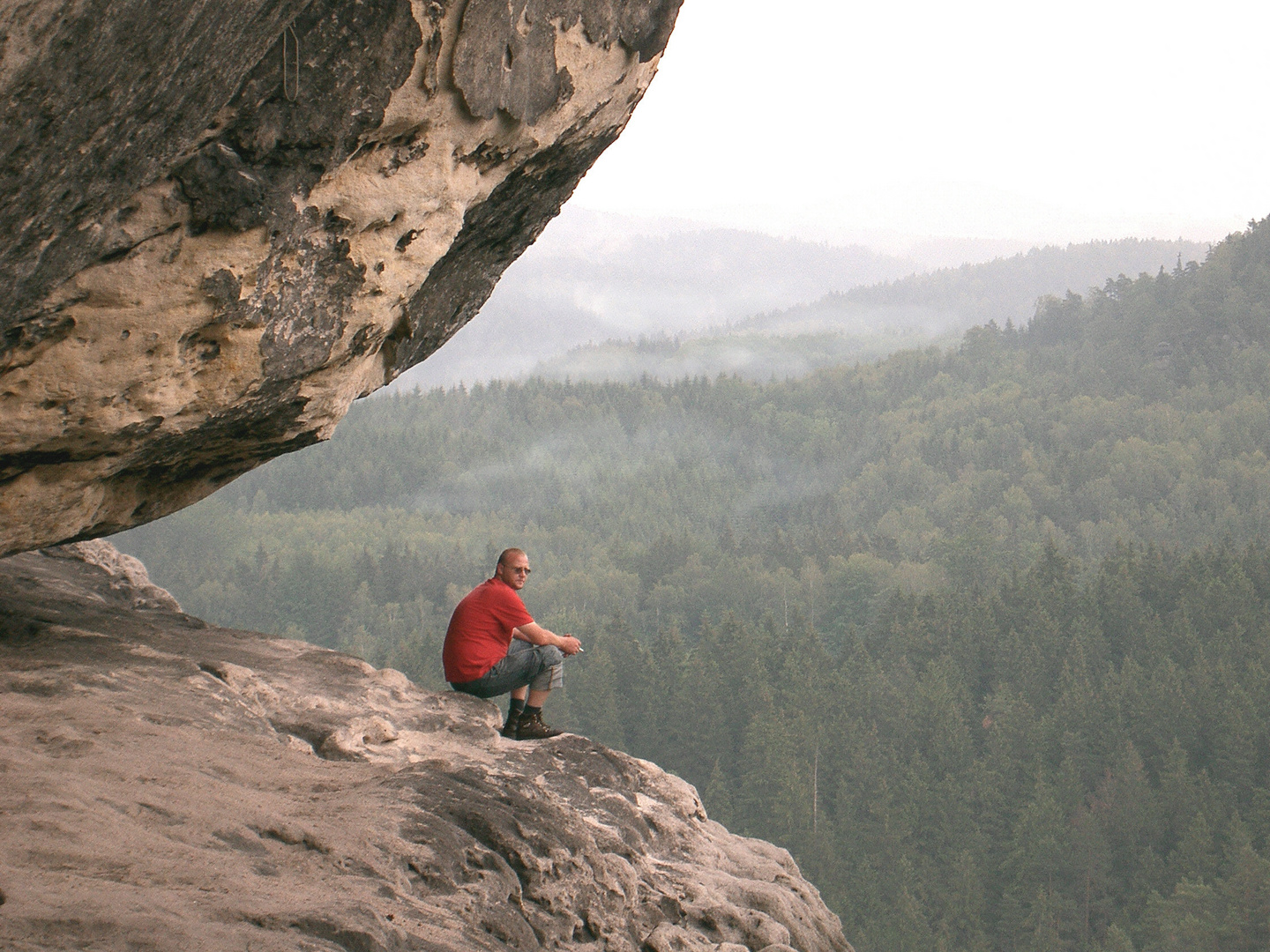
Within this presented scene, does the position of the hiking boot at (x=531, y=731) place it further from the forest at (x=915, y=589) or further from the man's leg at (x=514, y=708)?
the forest at (x=915, y=589)

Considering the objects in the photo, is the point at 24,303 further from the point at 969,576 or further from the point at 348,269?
the point at 969,576

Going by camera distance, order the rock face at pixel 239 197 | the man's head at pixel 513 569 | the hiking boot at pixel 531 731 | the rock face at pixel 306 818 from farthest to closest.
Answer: the hiking boot at pixel 531 731 < the man's head at pixel 513 569 < the rock face at pixel 306 818 < the rock face at pixel 239 197

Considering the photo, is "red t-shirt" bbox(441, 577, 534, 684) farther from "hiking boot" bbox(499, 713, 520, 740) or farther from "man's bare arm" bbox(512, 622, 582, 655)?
"hiking boot" bbox(499, 713, 520, 740)

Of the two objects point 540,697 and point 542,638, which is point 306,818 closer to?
point 542,638

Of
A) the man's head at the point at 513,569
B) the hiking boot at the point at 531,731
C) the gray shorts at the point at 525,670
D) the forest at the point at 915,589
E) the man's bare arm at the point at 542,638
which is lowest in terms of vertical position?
the forest at the point at 915,589

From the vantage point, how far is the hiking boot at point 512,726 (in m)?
11.4

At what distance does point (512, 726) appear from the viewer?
1144 cm

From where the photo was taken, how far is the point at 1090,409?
6388 inches

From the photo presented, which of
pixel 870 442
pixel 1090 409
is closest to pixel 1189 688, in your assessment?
pixel 1090 409

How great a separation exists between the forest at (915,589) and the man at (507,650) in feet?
160

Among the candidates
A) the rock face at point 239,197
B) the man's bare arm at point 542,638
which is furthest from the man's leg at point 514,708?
the rock face at point 239,197

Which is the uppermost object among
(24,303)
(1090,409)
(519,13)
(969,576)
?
(519,13)

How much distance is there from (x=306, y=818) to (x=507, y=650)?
3734 mm

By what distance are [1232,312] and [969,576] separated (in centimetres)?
6831
